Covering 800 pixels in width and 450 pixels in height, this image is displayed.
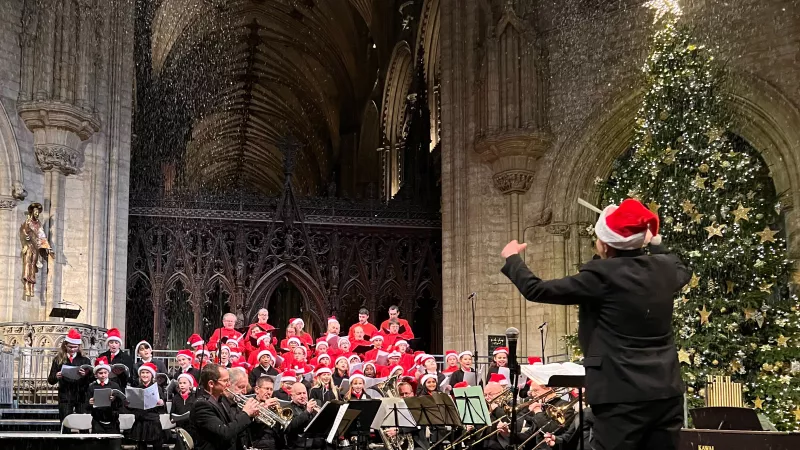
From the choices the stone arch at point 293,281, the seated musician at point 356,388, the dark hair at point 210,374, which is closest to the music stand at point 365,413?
the seated musician at point 356,388

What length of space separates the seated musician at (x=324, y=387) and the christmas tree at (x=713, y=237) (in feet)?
14.0

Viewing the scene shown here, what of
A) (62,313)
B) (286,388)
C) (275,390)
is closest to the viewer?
(286,388)

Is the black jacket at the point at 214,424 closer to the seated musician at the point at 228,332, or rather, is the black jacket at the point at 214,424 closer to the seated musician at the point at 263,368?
the seated musician at the point at 263,368

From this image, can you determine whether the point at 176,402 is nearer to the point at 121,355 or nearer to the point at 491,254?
the point at 121,355

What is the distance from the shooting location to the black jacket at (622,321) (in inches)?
158

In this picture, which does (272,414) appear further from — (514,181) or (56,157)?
(514,181)

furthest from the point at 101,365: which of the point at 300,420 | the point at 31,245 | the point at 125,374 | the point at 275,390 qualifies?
the point at 31,245

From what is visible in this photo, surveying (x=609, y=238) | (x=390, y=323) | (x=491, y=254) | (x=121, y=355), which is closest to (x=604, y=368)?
(x=609, y=238)

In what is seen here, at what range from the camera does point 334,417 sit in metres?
7.65

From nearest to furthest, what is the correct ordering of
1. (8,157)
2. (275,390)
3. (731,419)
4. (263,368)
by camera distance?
(731,419) < (275,390) < (263,368) < (8,157)

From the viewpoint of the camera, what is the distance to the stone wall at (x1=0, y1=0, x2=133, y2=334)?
1419 cm

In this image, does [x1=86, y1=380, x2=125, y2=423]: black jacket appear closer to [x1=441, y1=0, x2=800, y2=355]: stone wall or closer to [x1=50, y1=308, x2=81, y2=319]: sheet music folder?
[x1=50, y1=308, x2=81, y2=319]: sheet music folder

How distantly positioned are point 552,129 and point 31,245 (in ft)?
27.6

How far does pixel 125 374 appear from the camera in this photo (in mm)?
10906
